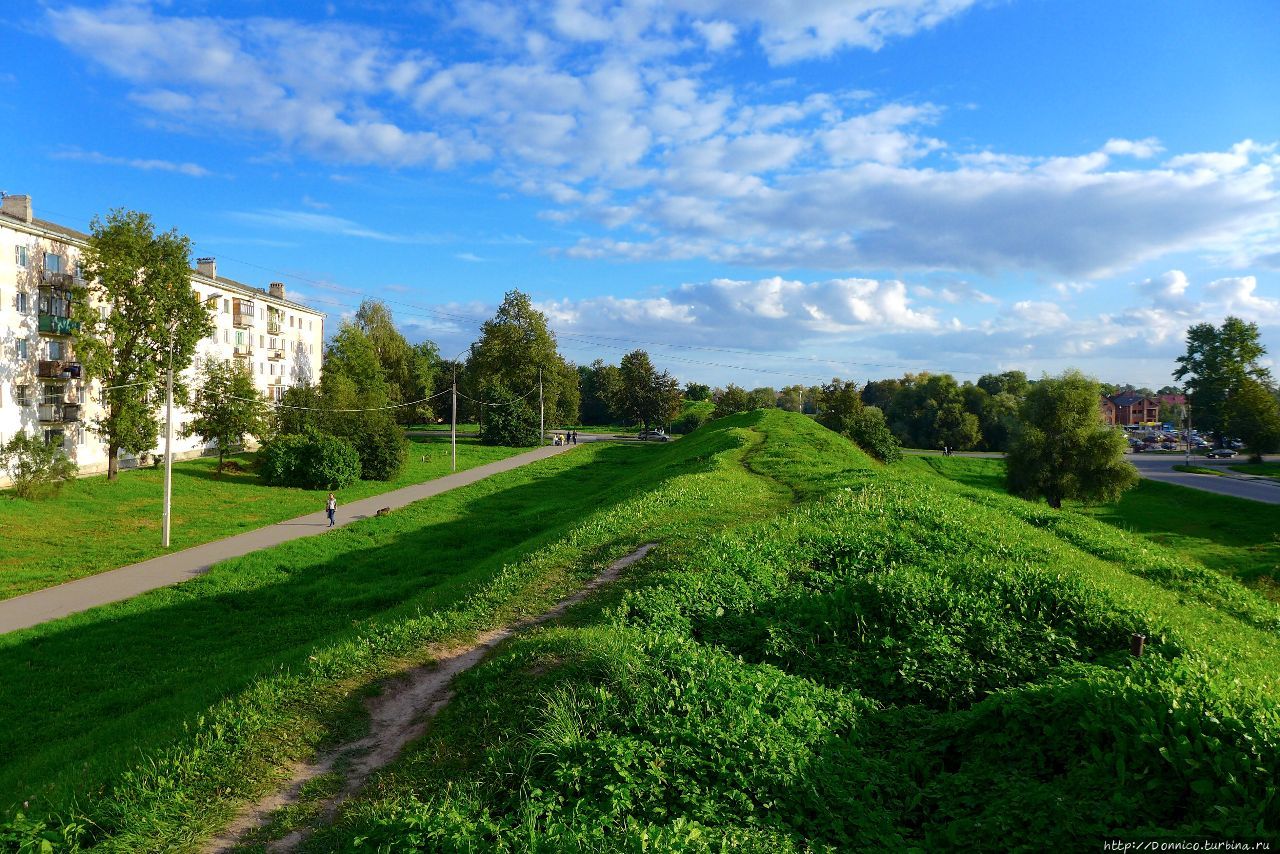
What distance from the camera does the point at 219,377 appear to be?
48000 mm

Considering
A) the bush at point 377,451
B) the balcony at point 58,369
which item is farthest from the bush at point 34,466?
the bush at point 377,451

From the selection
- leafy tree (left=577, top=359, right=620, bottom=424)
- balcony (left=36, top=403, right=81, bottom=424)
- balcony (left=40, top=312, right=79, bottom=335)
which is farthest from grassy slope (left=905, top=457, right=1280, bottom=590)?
leafy tree (left=577, top=359, right=620, bottom=424)

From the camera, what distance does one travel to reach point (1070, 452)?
40656 mm

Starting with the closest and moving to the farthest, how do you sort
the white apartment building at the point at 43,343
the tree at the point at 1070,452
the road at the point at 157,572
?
the road at the point at 157,572
the white apartment building at the point at 43,343
the tree at the point at 1070,452

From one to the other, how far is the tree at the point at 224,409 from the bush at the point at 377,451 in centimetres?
668

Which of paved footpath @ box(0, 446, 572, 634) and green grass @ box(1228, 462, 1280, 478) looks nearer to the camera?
paved footpath @ box(0, 446, 572, 634)

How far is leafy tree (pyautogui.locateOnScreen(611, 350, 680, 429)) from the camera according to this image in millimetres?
89938

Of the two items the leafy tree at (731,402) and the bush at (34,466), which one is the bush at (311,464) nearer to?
the bush at (34,466)

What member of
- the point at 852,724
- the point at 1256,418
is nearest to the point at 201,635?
the point at 852,724

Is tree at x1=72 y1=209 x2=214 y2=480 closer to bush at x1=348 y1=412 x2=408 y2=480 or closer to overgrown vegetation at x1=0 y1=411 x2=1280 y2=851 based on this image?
bush at x1=348 y1=412 x2=408 y2=480

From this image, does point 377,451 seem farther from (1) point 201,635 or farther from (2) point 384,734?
(2) point 384,734

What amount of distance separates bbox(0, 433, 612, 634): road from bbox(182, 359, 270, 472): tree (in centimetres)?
1328

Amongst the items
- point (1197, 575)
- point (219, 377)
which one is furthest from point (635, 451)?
point (1197, 575)

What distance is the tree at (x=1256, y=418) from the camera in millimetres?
71312
